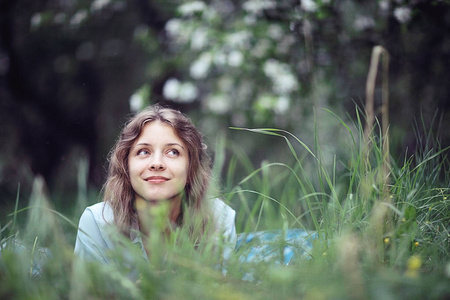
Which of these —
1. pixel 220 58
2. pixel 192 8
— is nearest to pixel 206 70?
pixel 220 58

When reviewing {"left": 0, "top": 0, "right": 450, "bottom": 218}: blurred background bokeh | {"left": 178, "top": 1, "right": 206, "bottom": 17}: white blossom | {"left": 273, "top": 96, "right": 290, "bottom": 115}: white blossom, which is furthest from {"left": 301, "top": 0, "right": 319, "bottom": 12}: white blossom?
{"left": 178, "top": 1, "right": 206, "bottom": 17}: white blossom

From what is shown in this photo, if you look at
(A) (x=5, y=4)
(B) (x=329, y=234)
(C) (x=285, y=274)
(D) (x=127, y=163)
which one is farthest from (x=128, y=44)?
(C) (x=285, y=274)

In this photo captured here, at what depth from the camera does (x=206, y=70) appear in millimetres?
2836

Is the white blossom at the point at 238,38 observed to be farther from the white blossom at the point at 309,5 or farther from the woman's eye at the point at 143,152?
the woman's eye at the point at 143,152

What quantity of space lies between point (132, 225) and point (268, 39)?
1.76 metres

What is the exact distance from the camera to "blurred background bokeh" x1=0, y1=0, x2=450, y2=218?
282cm

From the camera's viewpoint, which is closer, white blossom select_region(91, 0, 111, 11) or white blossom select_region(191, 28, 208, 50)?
white blossom select_region(191, 28, 208, 50)

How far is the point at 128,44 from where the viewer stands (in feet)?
13.4

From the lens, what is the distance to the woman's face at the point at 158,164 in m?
1.55

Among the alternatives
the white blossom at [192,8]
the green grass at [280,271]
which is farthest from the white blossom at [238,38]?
the green grass at [280,271]

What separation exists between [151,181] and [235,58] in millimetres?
1415

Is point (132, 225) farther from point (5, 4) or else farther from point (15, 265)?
point (5, 4)

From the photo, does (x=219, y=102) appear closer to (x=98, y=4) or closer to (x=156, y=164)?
(x=98, y=4)

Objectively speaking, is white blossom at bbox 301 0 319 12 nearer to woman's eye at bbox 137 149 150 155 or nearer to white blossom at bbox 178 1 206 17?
white blossom at bbox 178 1 206 17
